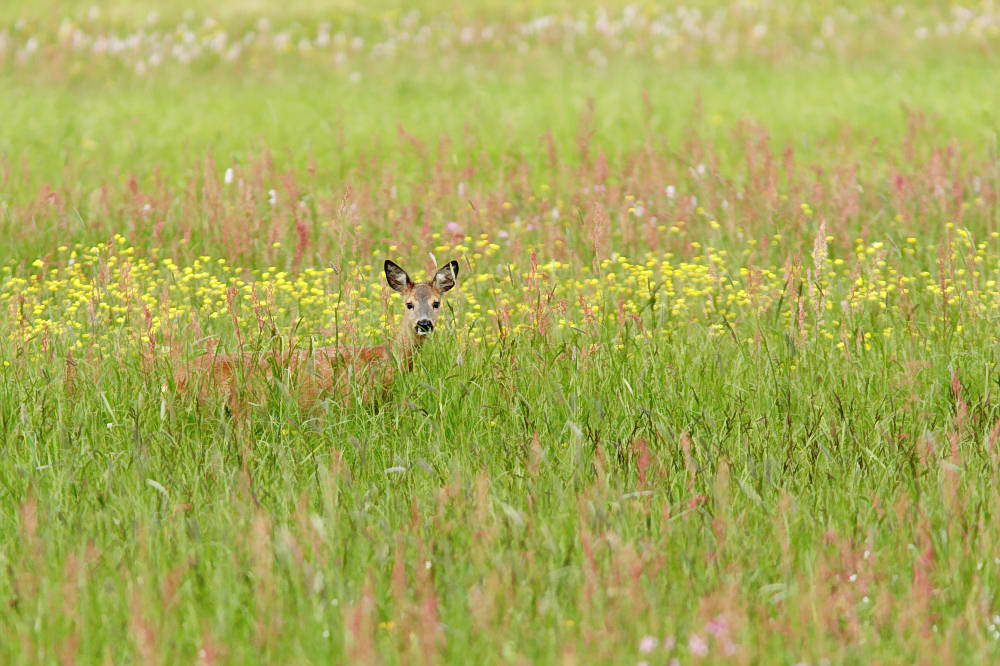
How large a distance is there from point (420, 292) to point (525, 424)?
1781 mm

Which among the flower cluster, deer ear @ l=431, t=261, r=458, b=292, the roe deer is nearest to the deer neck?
the roe deer

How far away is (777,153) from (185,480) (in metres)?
8.92

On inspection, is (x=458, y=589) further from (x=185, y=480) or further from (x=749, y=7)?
(x=749, y=7)

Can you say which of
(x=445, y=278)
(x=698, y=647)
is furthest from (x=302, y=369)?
(x=698, y=647)

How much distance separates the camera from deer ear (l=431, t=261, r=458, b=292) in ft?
23.6

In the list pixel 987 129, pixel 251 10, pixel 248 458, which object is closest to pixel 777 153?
pixel 987 129

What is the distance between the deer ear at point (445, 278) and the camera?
7184 mm

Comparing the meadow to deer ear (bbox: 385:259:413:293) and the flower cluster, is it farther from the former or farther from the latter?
deer ear (bbox: 385:259:413:293)

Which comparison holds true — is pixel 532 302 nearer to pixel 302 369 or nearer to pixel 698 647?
pixel 302 369

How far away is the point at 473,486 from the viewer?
4738mm

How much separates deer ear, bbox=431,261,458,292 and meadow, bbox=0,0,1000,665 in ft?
0.41

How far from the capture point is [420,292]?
723cm

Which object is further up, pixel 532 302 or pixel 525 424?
pixel 532 302

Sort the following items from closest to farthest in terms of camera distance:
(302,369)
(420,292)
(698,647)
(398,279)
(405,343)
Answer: (698,647), (302,369), (405,343), (420,292), (398,279)
